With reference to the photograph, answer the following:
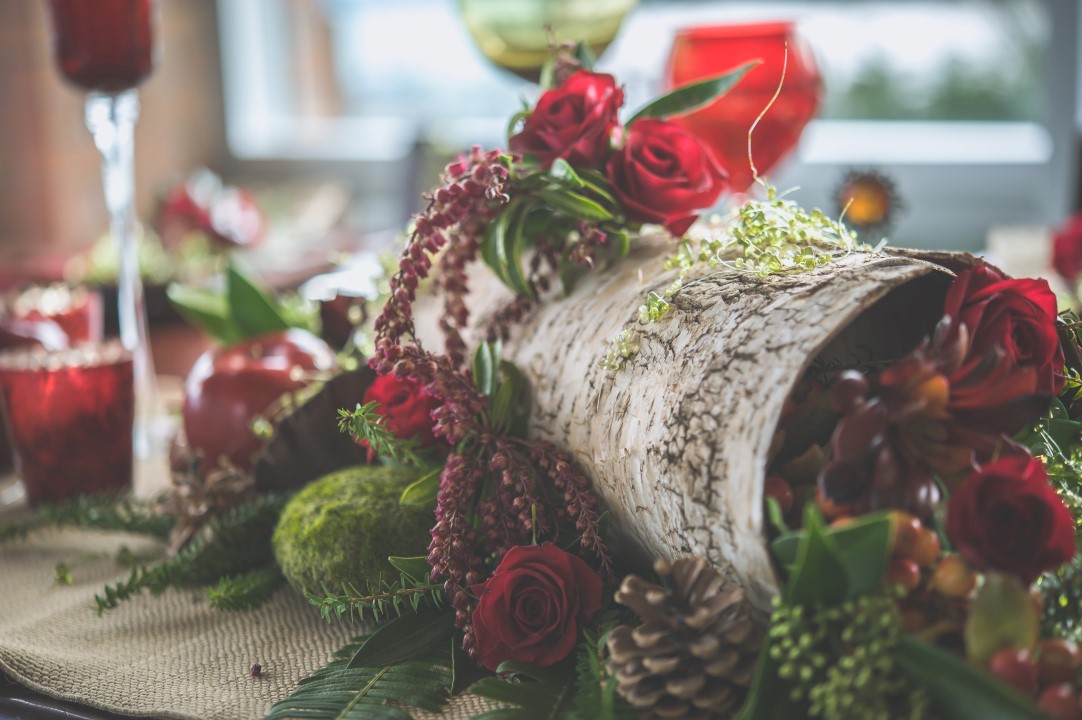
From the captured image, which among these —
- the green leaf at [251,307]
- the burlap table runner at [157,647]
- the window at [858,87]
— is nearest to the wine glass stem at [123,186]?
the green leaf at [251,307]

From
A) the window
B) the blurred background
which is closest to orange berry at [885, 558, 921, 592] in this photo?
the blurred background

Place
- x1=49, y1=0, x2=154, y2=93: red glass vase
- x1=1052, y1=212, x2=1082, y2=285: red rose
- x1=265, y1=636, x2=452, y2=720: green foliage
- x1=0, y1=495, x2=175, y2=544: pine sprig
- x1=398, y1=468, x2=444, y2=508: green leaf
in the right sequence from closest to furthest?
x1=265, y1=636, x2=452, y2=720: green foliage, x1=398, y1=468, x2=444, y2=508: green leaf, x1=0, y1=495, x2=175, y2=544: pine sprig, x1=49, y1=0, x2=154, y2=93: red glass vase, x1=1052, y1=212, x2=1082, y2=285: red rose

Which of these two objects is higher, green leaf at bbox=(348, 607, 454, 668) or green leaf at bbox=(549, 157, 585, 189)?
green leaf at bbox=(549, 157, 585, 189)

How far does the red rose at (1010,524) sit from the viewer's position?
433 mm

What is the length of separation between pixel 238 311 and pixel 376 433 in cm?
44

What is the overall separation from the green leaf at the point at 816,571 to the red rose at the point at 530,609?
15cm

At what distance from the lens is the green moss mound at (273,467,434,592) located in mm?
645

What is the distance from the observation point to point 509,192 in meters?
0.71

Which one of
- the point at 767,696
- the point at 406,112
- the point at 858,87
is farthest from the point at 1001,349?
the point at 406,112

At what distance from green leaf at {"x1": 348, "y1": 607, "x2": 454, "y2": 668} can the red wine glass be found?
471mm

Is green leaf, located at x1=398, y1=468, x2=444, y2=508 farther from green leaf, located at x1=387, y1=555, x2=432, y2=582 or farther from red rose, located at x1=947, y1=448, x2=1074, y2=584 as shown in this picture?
red rose, located at x1=947, y1=448, x2=1074, y2=584

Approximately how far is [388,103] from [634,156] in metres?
3.29

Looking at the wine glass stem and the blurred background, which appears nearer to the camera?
the wine glass stem

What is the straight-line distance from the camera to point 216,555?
2.45 ft
